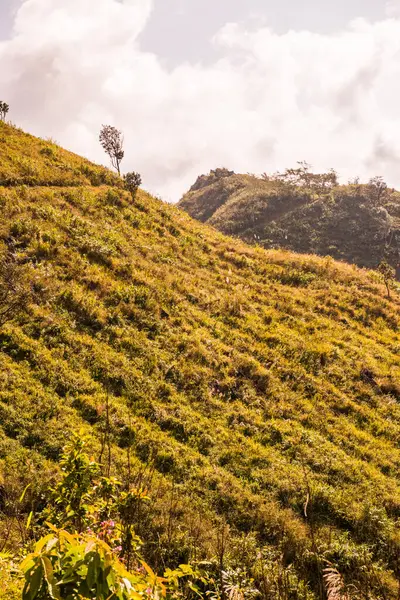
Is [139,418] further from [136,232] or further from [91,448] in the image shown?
[136,232]

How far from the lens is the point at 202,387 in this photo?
15477 mm

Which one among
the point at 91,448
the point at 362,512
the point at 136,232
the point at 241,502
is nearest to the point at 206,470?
the point at 241,502

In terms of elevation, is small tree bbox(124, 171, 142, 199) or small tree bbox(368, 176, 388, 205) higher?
small tree bbox(368, 176, 388, 205)

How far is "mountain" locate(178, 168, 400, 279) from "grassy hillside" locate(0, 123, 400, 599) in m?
38.2

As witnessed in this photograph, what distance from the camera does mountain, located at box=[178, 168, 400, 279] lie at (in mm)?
64562

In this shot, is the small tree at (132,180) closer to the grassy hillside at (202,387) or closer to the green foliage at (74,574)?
the grassy hillside at (202,387)

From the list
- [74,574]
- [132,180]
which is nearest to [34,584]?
[74,574]

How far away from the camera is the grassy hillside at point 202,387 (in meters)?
9.23

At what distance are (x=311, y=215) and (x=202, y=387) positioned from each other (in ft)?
212

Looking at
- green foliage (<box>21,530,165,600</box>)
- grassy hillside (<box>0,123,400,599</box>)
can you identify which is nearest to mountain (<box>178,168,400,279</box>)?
grassy hillside (<box>0,123,400,599</box>)

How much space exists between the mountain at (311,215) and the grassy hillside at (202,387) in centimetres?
3821

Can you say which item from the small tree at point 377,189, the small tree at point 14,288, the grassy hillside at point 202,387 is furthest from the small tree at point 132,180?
the small tree at point 377,189

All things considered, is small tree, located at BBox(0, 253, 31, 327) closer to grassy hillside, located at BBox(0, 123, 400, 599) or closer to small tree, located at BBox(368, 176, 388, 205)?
grassy hillside, located at BBox(0, 123, 400, 599)

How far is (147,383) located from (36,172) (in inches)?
776
